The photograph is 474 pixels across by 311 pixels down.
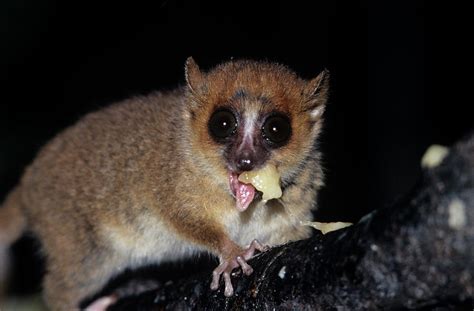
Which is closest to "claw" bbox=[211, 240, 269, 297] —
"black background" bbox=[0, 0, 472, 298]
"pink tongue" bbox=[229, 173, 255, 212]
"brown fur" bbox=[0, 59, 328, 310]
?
"brown fur" bbox=[0, 59, 328, 310]

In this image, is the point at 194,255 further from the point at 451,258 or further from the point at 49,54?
the point at 49,54

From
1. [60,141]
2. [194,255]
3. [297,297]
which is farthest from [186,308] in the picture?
[60,141]

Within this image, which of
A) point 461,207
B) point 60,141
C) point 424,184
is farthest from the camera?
point 60,141

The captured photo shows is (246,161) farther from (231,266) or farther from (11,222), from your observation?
(11,222)

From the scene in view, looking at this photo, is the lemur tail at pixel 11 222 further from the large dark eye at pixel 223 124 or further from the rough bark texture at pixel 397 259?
the rough bark texture at pixel 397 259

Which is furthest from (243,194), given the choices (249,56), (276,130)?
(249,56)

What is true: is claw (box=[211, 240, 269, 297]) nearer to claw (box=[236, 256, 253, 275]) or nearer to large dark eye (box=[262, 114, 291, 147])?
claw (box=[236, 256, 253, 275])
